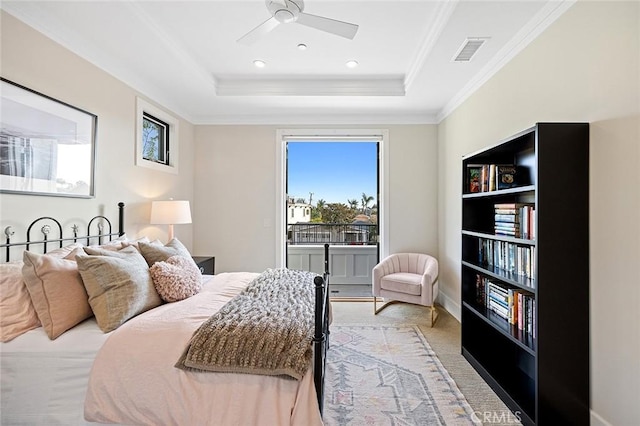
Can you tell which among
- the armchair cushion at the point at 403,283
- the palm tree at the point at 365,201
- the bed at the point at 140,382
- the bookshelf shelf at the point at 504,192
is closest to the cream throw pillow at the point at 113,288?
the bed at the point at 140,382

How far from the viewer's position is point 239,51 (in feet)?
9.95

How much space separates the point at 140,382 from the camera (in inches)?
59.7

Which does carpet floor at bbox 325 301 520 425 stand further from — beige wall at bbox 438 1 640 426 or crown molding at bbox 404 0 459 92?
crown molding at bbox 404 0 459 92

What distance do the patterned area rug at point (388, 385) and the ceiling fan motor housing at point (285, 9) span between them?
97.1 inches

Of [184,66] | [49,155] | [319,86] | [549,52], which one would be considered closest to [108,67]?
[184,66]

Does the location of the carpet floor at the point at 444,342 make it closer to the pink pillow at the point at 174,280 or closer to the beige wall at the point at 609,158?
the beige wall at the point at 609,158

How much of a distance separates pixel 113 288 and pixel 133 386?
557 mm

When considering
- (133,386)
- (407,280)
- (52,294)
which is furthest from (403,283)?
(52,294)

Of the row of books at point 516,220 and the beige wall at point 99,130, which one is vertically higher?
the beige wall at point 99,130

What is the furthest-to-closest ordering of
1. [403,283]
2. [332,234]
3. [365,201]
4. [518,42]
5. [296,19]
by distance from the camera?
[332,234] → [365,201] → [403,283] → [518,42] → [296,19]

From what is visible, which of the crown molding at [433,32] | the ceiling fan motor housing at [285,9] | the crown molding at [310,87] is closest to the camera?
the ceiling fan motor housing at [285,9]

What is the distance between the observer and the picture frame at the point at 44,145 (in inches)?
77.7

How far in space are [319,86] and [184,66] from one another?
1.46 m

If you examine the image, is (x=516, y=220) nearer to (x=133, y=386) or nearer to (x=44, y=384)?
(x=133, y=386)
